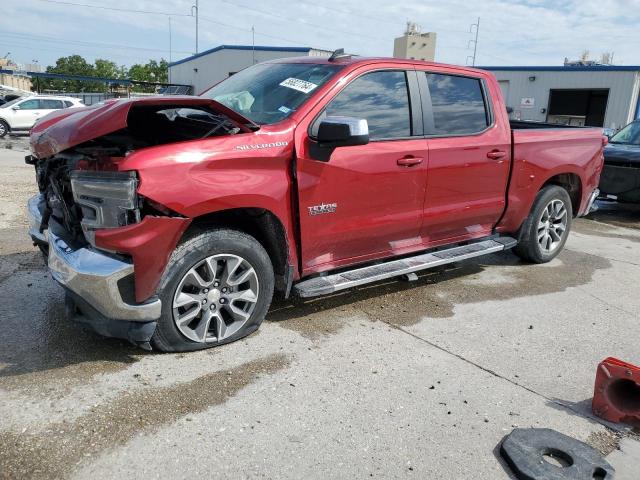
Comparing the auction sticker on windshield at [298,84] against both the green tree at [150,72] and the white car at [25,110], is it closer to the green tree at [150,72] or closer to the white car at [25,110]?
the white car at [25,110]

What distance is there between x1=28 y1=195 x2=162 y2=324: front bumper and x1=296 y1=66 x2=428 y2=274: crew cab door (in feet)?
3.98

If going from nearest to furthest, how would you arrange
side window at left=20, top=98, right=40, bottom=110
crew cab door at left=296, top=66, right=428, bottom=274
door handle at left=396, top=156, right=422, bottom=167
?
crew cab door at left=296, top=66, right=428, bottom=274, door handle at left=396, top=156, right=422, bottom=167, side window at left=20, top=98, right=40, bottom=110

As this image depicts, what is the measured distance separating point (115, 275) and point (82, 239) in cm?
55

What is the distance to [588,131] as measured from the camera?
6.02 metres

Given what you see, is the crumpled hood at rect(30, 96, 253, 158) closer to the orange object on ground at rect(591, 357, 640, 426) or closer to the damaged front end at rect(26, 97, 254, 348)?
the damaged front end at rect(26, 97, 254, 348)

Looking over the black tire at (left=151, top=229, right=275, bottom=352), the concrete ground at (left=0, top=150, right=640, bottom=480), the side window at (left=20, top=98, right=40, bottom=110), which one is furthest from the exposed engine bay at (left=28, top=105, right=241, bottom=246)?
the side window at (left=20, top=98, right=40, bottom=110)

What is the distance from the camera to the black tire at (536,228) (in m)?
5.75

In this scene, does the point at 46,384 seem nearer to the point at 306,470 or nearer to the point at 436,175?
the point at 306,470

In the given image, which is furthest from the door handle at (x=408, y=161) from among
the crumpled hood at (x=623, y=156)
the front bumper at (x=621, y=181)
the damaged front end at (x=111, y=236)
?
the crumpled hood at (x=623, y=156)

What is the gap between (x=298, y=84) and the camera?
161 inches

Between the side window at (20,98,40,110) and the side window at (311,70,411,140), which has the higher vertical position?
the side window at (311,70,411,140)

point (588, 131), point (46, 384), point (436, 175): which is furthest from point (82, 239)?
point (588, 131)

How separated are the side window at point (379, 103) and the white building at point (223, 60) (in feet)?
96.7

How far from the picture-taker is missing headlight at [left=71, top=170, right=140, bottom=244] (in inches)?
119
